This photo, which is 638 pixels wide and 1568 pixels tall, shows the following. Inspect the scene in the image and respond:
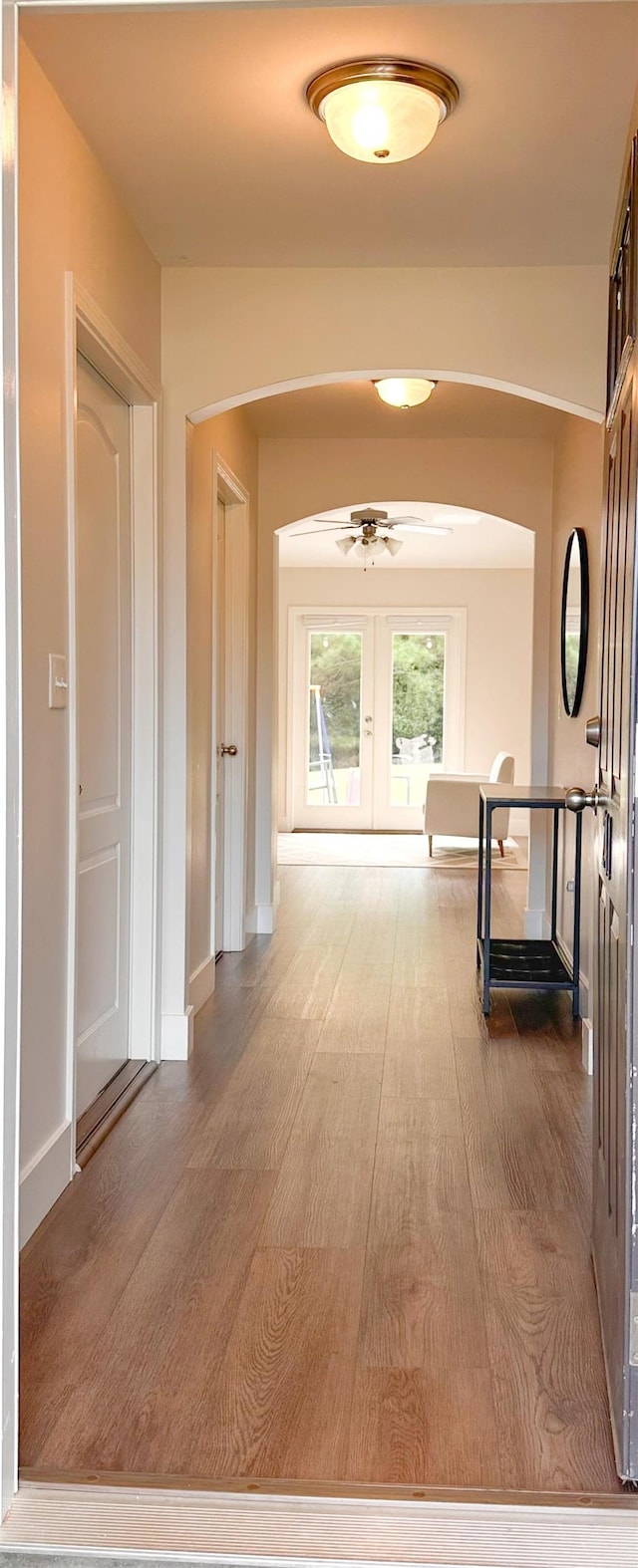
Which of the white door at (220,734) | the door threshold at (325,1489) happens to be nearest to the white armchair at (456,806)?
the white door at (220,734)

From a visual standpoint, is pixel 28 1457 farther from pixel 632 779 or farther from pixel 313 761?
pixel 313 761

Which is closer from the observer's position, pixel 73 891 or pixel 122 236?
pixel 73 891

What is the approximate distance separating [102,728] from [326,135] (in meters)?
1.62

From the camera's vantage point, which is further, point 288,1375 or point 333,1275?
point 333,1275

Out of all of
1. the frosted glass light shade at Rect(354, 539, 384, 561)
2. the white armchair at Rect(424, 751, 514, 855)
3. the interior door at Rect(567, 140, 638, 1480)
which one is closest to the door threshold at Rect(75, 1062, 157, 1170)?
the interior door at Rect(567, 140, 638, 1480)

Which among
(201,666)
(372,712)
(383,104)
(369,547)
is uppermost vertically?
(383,104)

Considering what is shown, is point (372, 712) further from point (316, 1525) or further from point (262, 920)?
point (316, 1525)

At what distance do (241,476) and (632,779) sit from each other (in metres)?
4.17

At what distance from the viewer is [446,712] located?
1137cm

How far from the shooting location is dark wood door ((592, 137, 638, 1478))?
5.65ft

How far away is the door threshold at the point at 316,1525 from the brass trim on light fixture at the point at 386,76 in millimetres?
2662

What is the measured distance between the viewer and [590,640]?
4.69m

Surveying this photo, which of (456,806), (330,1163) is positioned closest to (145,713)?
(330,1163)

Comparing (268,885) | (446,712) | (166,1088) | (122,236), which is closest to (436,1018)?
(166,1088)
